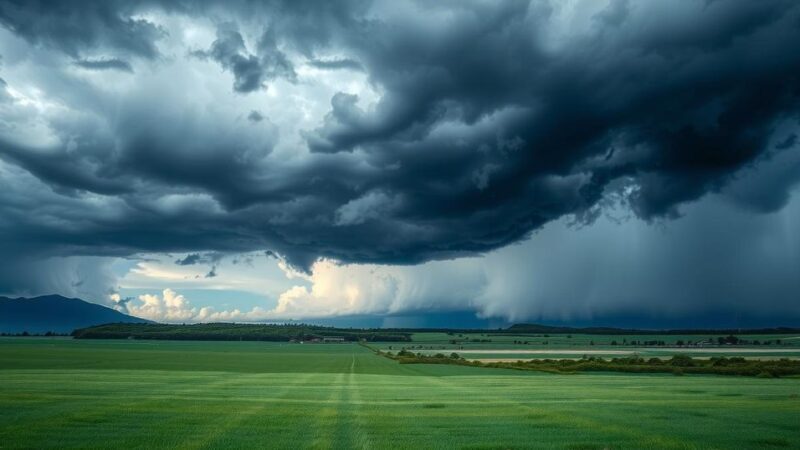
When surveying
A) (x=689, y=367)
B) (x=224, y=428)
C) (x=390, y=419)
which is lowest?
(x=689, y=367)

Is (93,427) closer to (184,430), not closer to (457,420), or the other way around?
(184,430)

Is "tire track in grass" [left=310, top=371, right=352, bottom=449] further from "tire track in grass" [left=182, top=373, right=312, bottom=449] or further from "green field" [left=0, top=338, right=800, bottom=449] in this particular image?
"tire track in grass" [left=182, top=373, right=312, bottom=449]

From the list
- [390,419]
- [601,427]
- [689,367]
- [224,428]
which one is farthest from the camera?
[689,367]

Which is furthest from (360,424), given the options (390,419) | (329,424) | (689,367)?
(689,367)

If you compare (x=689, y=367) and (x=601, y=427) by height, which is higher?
(x=601, y=427)

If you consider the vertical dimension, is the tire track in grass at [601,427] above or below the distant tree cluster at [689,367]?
above

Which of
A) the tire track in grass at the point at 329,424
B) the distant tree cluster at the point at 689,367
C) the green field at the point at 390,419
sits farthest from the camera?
the distant tree cluster at the point at 689,367

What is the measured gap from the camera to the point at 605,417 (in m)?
28.9

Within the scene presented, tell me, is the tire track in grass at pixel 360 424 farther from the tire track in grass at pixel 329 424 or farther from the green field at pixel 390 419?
the tire track in grass at pixel 329 424

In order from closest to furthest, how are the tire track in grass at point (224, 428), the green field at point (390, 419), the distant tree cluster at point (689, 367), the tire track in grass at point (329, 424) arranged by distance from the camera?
the tire track in grass at point (224, 428), the tire track in grass at point (329, 424), the green field at point (390, 419), the distant tree cluster at point (689, 367)

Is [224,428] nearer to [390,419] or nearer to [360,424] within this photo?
[360,424]

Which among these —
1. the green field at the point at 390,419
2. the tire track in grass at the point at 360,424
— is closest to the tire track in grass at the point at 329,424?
the green field at the point at 390,419

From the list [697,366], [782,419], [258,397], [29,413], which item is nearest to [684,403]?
[782,419]

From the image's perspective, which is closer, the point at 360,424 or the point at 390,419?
the point at 360,424
